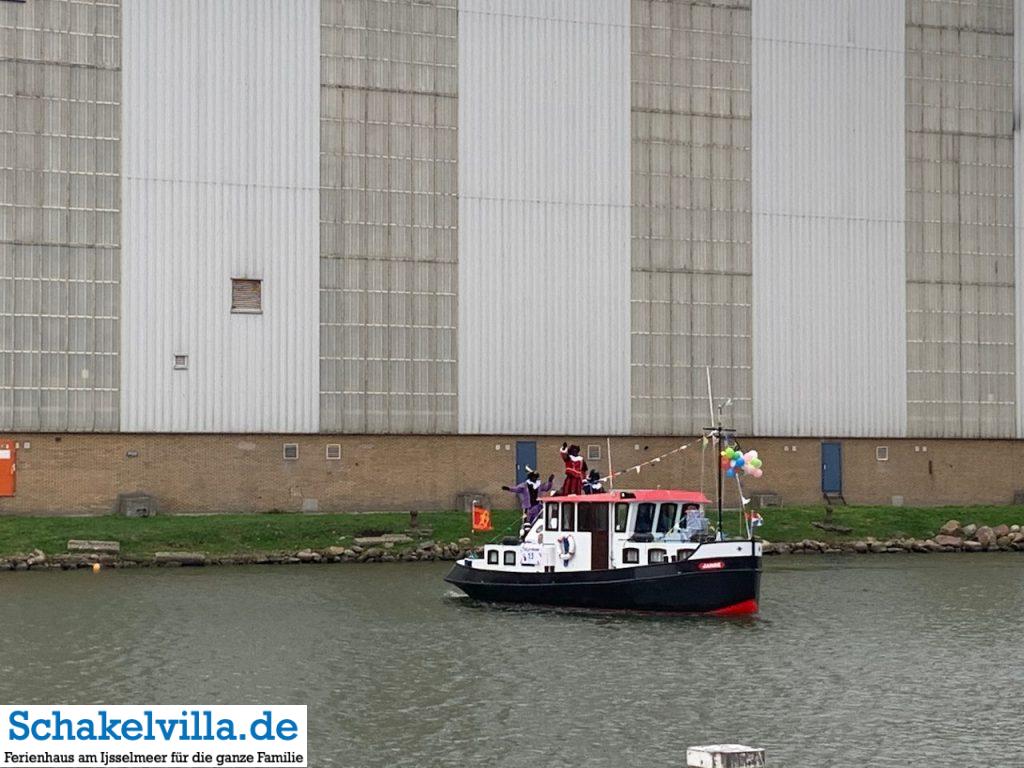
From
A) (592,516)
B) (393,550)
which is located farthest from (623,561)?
(393,550)

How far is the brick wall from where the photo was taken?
68250 mm

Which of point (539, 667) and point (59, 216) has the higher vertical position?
point (59, 216)

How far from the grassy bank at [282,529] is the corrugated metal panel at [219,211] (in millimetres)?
4772

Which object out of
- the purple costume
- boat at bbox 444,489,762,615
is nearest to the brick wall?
the purple costume

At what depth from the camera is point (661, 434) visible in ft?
251

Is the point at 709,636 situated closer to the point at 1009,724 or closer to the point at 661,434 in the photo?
the point at 1009,724

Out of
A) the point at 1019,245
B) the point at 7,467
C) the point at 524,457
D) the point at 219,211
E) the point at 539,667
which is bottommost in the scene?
the point at 539,667

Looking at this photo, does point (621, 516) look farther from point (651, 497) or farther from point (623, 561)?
point (623, 561)

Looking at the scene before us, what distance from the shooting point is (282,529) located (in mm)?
66875

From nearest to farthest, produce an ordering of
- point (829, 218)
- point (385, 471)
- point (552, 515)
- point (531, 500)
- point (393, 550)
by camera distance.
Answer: point (552, 515)
point (531, 500)
point (393, 550)
point (385, 471)
point (829, 218)

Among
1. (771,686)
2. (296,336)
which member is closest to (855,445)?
(296,336)

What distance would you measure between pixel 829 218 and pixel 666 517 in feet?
112

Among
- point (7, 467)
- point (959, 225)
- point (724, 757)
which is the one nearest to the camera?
point (724, 757)

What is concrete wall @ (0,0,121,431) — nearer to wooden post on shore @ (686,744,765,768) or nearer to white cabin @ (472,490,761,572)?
white cabin @ (472,490,761,572)
